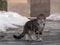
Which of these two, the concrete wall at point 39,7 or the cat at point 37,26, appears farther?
the concrete wall at point 39,7

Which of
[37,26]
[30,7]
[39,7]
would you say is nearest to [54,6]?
[39,7]

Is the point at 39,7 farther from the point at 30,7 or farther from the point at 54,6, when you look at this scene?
the point at 54,6

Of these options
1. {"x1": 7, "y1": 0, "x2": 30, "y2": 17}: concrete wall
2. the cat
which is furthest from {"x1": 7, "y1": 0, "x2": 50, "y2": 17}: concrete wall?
the cat

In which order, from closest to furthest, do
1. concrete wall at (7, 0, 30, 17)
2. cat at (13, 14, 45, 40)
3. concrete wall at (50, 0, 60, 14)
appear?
cat at (13, 14, 45, 40) → concrete wall at (50, 0, 60, 14) → concrete wall at (7, 0, 30, 17)

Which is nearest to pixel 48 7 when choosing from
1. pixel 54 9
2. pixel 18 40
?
pixel 54 9

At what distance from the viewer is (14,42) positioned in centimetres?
424

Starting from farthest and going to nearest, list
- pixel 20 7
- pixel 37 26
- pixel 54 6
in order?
pixel 20 7 → pixel 54 6 → pixel 37 26

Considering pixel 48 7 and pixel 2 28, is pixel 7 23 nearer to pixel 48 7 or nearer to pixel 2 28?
pixel 2 28

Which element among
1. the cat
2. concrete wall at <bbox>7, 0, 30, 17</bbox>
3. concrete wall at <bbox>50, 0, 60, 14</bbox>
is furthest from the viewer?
Answer: concrete wall at <bbox>7, 0, 30, 17</bbox>

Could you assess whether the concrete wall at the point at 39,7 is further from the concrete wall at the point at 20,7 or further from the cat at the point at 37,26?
the cat at the point at 37,26

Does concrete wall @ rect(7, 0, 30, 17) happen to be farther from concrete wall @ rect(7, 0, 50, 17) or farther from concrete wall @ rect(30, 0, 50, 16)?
concrete wall @ rect(30, 0, 50, 16)

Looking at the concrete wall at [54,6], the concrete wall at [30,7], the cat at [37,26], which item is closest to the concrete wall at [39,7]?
the concrete wall at [30,7]

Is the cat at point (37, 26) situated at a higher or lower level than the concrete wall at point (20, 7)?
higher

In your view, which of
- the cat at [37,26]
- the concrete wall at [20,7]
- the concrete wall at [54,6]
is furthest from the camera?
the concrete wall at [20,7]
